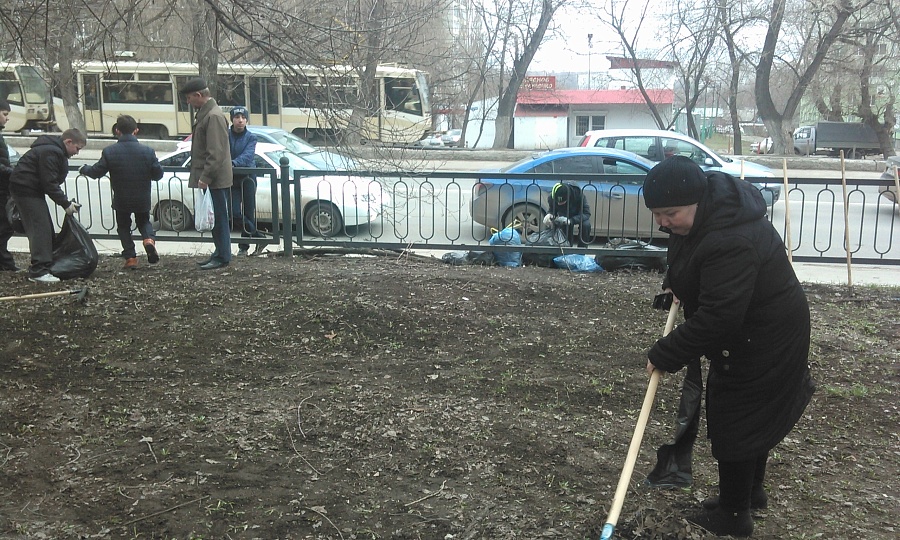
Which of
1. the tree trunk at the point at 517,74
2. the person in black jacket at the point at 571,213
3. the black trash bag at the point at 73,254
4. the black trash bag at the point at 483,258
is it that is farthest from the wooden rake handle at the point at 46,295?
the tree trunk at the point at 517,74

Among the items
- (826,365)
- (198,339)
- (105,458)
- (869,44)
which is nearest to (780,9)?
(869,44)

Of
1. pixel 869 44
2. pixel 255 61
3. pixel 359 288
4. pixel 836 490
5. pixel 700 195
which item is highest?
pixel 869 44

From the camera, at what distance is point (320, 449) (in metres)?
3.82

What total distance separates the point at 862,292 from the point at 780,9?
60.5ft

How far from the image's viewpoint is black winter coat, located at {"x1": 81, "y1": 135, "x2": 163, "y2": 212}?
727 centimetres

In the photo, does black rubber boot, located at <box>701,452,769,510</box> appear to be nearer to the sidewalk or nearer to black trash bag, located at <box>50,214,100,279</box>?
the sidewalk

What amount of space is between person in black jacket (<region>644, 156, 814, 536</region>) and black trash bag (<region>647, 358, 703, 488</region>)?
0.74 ft

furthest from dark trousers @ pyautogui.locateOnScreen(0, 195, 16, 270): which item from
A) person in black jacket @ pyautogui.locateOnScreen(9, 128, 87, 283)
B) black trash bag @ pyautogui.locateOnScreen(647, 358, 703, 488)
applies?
black trash bag @ pyautogui.locateOnScreen(647, 358, 703, 488)

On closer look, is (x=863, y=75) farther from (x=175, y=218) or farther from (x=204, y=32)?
(x=204, y=32)

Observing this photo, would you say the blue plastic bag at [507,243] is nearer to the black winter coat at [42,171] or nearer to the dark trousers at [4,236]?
the black winter coat at [42,171]

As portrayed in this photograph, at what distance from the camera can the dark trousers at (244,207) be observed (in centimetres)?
829

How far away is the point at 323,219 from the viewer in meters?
8.96

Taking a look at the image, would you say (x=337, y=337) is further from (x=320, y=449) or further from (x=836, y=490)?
(x=836, y=490)

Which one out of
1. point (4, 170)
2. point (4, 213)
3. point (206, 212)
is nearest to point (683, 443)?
point (206, 212)
